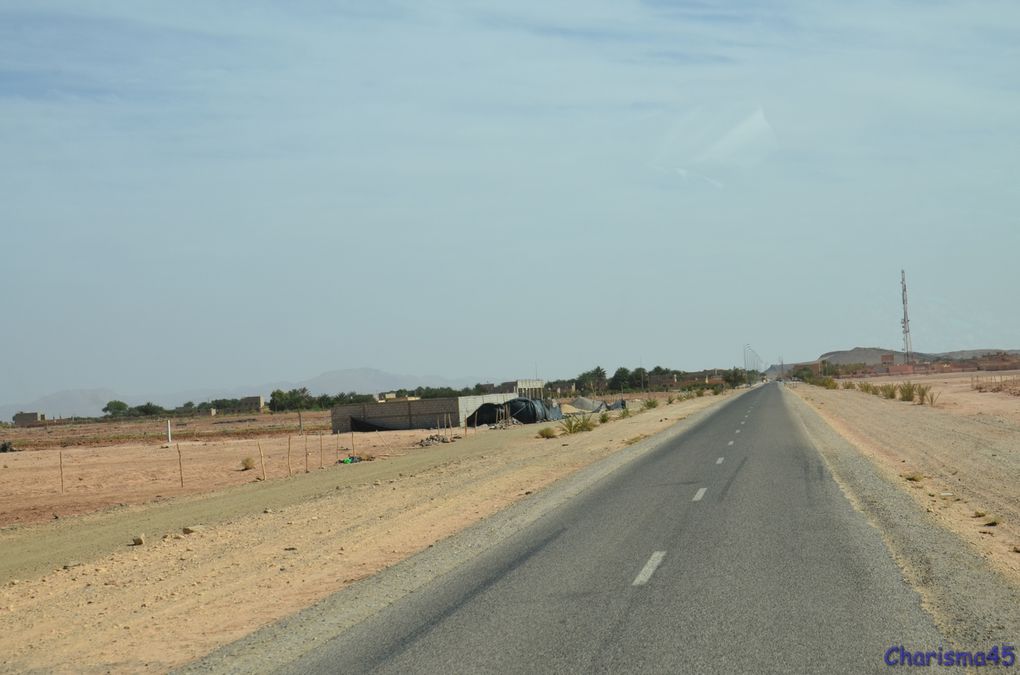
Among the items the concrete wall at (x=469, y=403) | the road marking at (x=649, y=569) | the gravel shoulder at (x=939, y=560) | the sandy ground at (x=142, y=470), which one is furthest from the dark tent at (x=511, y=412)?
the road marking at (x=649, y=569)

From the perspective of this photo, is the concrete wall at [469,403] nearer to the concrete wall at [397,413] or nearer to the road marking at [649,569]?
the concrete wall at [397,413]

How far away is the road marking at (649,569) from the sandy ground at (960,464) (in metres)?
3.77

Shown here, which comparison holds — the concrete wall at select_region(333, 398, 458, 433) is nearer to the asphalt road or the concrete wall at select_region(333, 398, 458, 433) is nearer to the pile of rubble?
the pile of rubble

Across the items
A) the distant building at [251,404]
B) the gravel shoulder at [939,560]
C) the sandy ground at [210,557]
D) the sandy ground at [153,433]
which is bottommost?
the sandy ground at [210,557]

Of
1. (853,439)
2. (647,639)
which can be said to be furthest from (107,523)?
(853,439)

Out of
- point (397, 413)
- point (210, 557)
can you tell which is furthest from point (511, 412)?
point (210, 557)

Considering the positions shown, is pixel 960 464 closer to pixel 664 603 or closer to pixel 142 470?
pixel 664 603

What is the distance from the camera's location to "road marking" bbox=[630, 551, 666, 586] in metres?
10.8

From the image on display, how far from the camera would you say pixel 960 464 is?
2611cm

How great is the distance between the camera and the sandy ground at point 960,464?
1459 centimetres

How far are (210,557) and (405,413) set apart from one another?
168 ft

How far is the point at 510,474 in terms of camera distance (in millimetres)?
28109

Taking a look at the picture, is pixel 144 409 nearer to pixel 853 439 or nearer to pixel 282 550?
pixel 853 439

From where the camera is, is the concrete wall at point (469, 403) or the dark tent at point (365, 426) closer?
the dark tent at point (365, 426)
